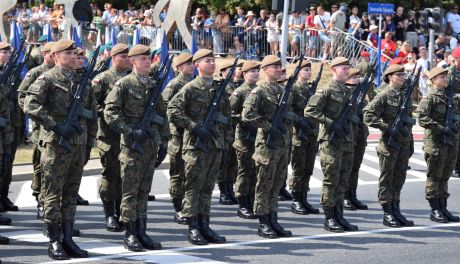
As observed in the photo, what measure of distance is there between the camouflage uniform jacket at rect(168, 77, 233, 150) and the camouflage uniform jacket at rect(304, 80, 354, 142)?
1.32 meters

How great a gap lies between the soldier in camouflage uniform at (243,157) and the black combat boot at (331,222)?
1.21 meters

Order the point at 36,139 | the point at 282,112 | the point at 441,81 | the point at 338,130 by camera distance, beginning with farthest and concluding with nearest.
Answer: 1. the point at 441,81
2. the point at 36,139
3. the point at 338,130
4. the point at 282,112

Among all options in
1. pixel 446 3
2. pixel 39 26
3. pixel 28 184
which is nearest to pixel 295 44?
pixel 39 26

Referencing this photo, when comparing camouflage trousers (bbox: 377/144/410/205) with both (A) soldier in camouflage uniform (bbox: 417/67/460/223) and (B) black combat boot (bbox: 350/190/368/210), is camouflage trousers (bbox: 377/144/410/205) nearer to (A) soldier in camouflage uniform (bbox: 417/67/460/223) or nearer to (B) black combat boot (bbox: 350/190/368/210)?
(A) soldier in camouflage uniform (bbox: 417/67/460/223)

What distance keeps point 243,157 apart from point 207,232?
235 centimetres

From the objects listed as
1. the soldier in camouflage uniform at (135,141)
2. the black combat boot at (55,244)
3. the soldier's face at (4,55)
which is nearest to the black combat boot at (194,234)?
the soldier in camouflage uniform at (135,141)

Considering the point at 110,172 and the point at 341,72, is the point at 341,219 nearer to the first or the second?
the point at 341,72

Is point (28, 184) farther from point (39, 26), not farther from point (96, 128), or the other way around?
point (39, 26)

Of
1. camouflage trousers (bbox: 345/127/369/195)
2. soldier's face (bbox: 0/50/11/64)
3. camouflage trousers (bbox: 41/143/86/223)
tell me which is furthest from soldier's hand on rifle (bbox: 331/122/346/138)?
soldier's face (bbox: 0/50/11/64)

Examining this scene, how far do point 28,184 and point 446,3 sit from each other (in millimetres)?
23897

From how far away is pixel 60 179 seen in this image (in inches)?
444

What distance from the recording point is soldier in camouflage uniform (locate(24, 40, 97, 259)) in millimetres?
11219

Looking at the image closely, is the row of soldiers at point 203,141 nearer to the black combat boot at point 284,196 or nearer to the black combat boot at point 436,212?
the black combat boot at point 436,212

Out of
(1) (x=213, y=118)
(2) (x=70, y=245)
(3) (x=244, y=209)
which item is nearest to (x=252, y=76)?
(3) (x=244, y=209)
